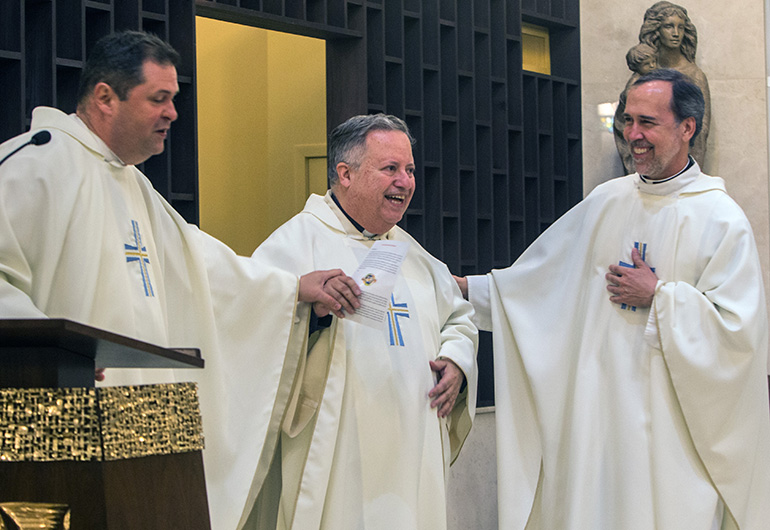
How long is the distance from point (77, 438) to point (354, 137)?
2.02 metres

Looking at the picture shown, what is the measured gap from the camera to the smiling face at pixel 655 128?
382 cm

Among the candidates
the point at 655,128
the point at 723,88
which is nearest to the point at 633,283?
the point at 655,128

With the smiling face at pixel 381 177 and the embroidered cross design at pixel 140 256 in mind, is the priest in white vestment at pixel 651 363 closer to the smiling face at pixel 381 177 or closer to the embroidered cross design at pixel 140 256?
the smiling face at pixel 381 177

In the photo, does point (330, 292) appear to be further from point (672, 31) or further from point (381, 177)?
point (672, 31)

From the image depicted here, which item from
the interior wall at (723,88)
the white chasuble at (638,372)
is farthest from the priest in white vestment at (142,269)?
the interior wall at (723,88)

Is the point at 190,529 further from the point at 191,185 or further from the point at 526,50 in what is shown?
the point at 526,50

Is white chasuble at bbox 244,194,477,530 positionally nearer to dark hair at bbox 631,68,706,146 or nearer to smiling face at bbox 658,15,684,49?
dark hair at bbox 631,68,706,146

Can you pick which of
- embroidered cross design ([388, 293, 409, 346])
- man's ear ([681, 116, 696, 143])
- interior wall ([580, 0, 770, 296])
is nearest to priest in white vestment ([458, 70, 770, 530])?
man's ear ([681, 116, 696, 143])

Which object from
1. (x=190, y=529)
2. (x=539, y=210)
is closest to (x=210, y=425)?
(x=190, y=529)

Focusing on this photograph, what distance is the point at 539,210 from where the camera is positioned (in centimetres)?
579

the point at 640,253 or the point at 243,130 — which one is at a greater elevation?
the point at 243,130

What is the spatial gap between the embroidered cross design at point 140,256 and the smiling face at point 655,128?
6.52ft

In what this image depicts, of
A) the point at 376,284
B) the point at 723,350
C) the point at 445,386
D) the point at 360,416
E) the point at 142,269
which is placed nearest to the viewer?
the point at 142,269

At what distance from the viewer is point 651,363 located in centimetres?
385
